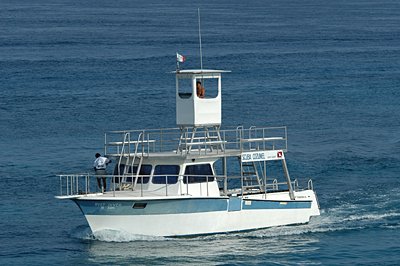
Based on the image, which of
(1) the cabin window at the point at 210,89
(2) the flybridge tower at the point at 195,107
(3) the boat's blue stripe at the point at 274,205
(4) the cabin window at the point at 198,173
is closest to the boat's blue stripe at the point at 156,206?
(3) the boat's blue stripe at the point at 274,205

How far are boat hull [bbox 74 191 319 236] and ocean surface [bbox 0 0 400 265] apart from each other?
44 centimetres

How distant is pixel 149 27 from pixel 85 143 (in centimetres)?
9578

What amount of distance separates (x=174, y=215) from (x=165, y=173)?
6.44 feet

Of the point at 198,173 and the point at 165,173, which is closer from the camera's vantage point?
the point at 165,173

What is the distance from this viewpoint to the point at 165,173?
27.3m

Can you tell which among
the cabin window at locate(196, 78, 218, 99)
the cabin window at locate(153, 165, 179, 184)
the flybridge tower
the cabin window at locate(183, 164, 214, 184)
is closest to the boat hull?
the cabin window at locate(183, 164, 214, 184)

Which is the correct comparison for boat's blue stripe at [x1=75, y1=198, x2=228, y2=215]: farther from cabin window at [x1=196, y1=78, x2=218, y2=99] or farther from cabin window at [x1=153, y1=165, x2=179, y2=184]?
cabin window at [x1=196, y1=78, x2=218, y2=99]

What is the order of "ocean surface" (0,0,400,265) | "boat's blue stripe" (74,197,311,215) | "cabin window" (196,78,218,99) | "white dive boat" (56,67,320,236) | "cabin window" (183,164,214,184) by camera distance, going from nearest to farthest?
"boat's blue stripe" (74,197,311,215), "white dive boat" (56,67,320,236), "ocean surface" (0,0,400,265), "cabin window" (183,164,214,184), "cabin window" (196,78,218,99)

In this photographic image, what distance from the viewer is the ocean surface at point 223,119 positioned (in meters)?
26.0

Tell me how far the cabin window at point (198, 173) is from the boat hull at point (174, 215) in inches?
48.0

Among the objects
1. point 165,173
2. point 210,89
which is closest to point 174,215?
point 165,173

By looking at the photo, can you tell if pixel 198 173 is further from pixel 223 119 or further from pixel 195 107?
pixel 223 119

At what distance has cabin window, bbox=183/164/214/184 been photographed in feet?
89.4

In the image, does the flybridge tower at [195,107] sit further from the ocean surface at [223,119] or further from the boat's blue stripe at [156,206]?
the ocean surface at [223,119]
